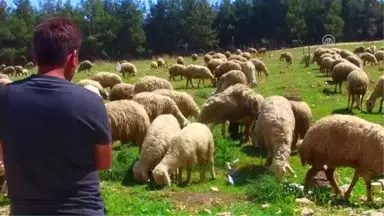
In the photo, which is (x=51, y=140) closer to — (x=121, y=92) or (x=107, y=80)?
(x=121, y=92)

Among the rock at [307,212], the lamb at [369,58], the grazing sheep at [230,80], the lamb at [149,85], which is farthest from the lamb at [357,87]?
the lamb at [369,58]

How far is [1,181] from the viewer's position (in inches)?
374

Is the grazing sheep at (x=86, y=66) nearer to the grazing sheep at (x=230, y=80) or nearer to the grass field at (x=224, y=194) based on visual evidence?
the grazing sheep at (x=230, y=80)

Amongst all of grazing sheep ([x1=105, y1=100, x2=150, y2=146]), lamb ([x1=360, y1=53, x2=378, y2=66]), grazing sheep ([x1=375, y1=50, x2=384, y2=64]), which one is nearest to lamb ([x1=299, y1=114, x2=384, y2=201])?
grazing sheep ([x1=105, y1=100, x2=150, y2=146])

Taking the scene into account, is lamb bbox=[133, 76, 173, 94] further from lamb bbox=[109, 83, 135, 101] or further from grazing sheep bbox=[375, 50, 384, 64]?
grazing sheep bbox=[375, 50, 384, 64]

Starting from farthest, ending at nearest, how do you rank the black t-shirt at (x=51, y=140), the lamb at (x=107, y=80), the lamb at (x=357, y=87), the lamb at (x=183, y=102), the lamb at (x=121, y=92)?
the lamb at (x=107, y=80), the lamb at (x=357, y=87), the lamb at (x=121, y=92), the lamb at (x=183, y=102), the black t-shirt at (x=51, y=140)

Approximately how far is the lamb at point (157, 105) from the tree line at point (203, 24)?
196 feet

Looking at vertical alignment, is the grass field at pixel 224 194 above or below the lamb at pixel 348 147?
below

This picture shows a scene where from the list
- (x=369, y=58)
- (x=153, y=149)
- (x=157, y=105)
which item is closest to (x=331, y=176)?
(x=153, y=149)

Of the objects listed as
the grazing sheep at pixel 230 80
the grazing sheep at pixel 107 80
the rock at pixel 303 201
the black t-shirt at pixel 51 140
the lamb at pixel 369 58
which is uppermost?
the black t-shirt at pixel 51 140

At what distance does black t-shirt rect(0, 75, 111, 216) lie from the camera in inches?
135

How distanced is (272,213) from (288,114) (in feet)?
14.7

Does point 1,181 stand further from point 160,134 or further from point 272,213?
point 272,213

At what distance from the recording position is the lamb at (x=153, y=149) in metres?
10.5
